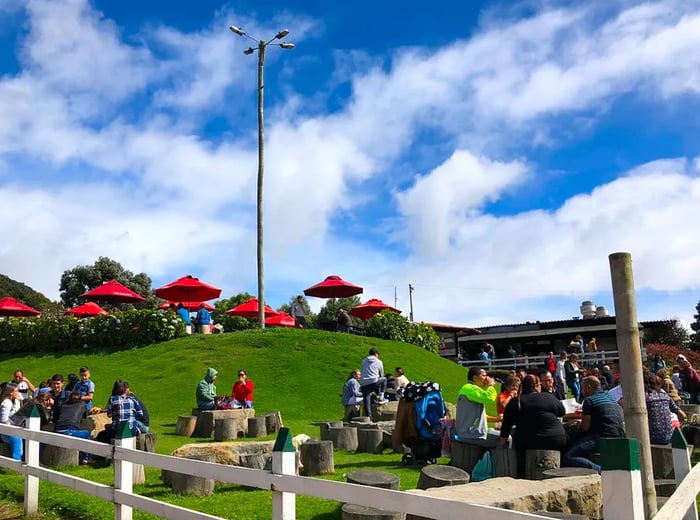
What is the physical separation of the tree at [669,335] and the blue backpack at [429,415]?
3711cm

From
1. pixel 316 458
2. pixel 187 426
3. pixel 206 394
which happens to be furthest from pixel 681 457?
pixel 206 394

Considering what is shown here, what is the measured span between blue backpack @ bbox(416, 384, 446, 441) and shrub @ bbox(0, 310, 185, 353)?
15.2 m

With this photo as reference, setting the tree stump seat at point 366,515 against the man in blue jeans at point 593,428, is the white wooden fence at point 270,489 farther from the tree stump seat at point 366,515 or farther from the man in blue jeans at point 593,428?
the man in blue jeans at point 593,428

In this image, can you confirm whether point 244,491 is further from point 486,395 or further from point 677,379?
point 677,379

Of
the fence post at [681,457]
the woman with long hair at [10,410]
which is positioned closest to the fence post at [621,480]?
the fence post at [681,457]

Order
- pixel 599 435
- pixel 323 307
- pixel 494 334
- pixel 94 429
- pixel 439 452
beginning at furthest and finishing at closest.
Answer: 1. pixel 323 307
2. pixel 494 334
3. pixel 94 429
4. pixel 439 452
5. pixel 599 435

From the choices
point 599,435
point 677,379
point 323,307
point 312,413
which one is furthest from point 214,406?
point 323,307

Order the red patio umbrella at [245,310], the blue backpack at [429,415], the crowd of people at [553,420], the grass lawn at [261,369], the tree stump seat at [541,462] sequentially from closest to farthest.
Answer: the tree stump seat at [541,462], the crowd of people at [553,420], the blue backpack at [429,415], the grass lawn at [261,369], the red patio umbrella at [245,310]

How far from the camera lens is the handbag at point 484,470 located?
7.70 metres

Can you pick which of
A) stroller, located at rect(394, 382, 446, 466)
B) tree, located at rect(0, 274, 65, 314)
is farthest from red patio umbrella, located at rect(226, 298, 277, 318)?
tree, located at rect(0, 274, 65, 314)

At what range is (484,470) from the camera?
774 cm

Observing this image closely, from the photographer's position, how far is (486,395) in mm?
8531

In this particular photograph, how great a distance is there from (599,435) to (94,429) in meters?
7.96

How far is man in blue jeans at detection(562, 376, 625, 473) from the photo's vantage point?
7.45 m
